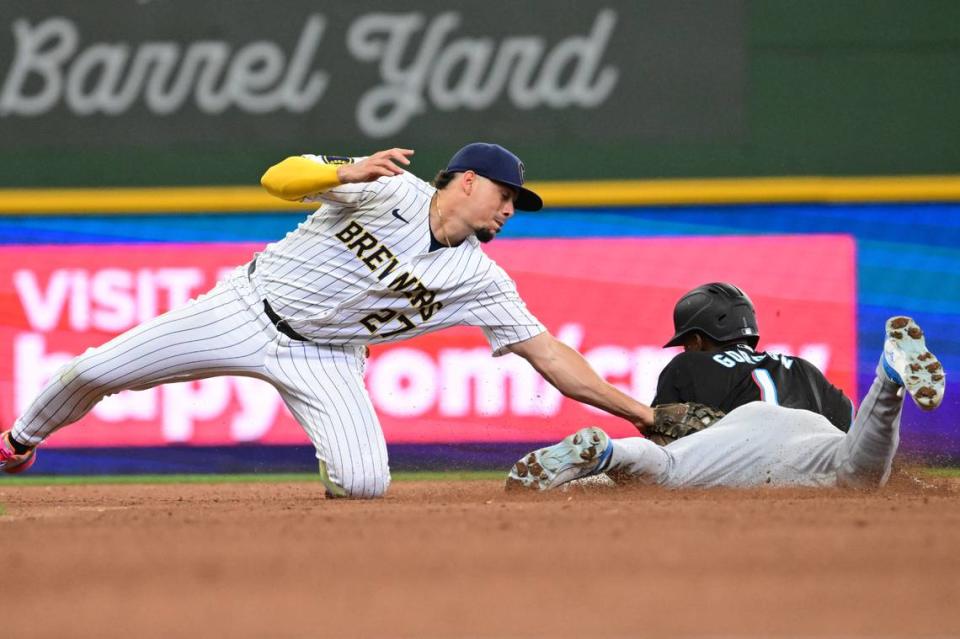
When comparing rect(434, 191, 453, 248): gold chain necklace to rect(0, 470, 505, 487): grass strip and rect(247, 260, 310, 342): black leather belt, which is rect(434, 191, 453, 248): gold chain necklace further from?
rect(0, 470, 505, 487): grass strip

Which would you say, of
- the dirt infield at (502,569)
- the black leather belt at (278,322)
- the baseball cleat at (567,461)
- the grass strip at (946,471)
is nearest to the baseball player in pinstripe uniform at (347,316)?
the black leather belt at (278,322)

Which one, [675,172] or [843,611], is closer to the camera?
[843,611]

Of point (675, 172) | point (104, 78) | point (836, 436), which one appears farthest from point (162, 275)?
point (836, 436)

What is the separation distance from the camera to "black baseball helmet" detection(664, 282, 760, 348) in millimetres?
5746

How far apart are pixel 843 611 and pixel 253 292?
2.83m

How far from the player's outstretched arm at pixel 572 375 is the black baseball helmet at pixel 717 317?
51 cm

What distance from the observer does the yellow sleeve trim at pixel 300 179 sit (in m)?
5.03

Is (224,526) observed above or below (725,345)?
below

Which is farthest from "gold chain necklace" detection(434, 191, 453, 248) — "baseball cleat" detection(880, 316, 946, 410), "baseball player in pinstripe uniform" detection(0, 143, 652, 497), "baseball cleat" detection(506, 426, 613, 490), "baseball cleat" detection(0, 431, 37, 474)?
"baseball cleat" detection(0, 431, 37, 474)

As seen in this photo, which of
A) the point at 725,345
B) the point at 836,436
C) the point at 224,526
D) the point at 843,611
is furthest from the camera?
the point at 725,345

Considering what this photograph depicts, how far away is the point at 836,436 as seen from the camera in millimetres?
5273

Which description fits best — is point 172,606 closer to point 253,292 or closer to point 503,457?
point 253,292

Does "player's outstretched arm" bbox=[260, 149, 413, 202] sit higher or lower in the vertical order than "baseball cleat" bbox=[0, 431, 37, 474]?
higher

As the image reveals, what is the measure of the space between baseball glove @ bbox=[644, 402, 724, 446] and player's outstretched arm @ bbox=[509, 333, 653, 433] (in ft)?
0.16
